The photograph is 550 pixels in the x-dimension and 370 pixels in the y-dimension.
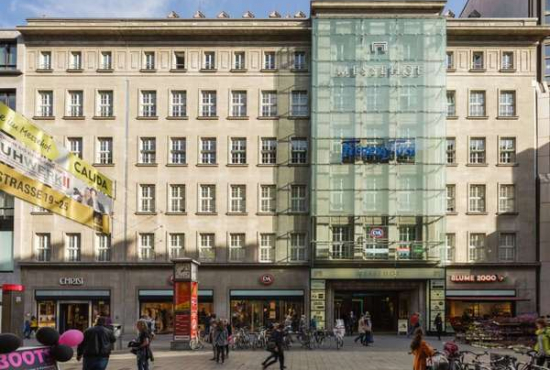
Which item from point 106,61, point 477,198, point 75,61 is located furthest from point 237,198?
point 477,198

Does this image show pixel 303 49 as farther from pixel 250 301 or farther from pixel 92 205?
pixel 92 205

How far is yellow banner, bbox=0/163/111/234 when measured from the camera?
18734mm

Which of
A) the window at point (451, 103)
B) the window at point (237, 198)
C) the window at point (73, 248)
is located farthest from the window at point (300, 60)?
the window at point (73, 248)

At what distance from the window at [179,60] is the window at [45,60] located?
863cm

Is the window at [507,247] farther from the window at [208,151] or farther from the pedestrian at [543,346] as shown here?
the pedestrian at [543,346]

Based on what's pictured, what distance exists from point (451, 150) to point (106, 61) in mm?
24505

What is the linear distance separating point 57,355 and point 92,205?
14.9 m

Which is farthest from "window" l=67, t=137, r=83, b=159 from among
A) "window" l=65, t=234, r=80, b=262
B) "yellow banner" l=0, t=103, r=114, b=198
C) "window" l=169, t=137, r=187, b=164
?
"yellow banner" l=0, t=103, r=114, b=198

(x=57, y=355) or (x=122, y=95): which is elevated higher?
(x=122, y=95)

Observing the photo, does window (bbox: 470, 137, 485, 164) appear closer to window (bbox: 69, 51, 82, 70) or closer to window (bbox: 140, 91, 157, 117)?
window (bbox: 140, 91, 157, 117)

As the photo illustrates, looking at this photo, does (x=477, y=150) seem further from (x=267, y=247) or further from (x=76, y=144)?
(x=76, y=144)

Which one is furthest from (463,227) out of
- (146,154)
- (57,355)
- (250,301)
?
(57,355)

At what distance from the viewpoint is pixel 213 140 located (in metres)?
49.0

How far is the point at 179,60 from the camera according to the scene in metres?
49.7
